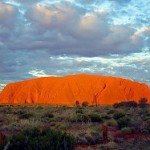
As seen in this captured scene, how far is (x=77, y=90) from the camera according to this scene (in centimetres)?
15200

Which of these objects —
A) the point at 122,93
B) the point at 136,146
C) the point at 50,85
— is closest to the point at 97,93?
the point at 122,93

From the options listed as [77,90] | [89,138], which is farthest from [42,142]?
[77,90]

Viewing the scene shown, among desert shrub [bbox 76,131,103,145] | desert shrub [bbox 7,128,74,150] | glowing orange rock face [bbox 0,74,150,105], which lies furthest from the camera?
glowing orange rock face [bbox 0,74,150,105]

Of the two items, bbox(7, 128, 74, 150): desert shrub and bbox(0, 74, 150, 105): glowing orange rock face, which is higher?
bbox(0, 74, 150, 105): glowing orange rock face

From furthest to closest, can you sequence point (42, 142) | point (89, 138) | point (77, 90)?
point (77, 90), point (89, 138), point (42, 142)

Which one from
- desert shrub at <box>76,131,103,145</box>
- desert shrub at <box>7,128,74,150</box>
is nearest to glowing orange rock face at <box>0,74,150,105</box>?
desert shrub at <box>76,131,103,145</box>

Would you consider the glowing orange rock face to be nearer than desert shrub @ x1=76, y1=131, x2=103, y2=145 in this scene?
No

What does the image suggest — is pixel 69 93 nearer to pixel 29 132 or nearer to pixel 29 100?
pixel 29 100

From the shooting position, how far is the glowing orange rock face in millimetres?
147500

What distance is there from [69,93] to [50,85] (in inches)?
487

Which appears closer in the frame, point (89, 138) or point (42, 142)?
point (42, 142)

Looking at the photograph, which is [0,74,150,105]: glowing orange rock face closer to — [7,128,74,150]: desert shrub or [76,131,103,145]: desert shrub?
[76,131,103,145]: desert shrub

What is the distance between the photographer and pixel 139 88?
157250 millimetres

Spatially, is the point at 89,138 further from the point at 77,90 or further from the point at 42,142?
the point at 77,90
